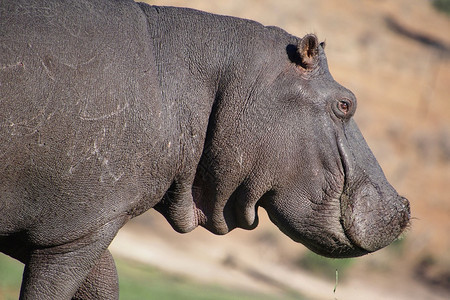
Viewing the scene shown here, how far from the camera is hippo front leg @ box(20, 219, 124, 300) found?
3.59 m

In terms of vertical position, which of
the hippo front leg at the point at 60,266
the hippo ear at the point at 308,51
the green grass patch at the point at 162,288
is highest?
the hippo ear at the point at 308,51

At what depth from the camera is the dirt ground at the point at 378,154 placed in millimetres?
13516

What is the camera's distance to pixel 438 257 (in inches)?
671

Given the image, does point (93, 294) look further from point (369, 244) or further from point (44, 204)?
point (369, 244)

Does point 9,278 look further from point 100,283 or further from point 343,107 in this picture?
point 343,107

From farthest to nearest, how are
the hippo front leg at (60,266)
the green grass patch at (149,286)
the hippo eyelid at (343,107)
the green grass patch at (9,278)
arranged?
the green grass patch at (149,286), the green grass patch at (9,278), the hippo eyelid at (343,107), the hippo front leg at (60,266)

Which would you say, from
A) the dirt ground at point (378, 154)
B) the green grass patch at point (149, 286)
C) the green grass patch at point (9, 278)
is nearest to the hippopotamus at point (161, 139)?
the green grass patch at point (9, 278)

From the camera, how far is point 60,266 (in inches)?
142

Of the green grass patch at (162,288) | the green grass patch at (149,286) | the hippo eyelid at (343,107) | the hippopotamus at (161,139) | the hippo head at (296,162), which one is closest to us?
the hippopotamus at (161,139)

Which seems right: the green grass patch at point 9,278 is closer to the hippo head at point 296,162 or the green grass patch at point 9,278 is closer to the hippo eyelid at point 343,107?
the hippo head at point 296,162

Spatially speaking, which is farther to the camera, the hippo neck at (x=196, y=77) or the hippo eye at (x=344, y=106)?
the hippo eye at (x=344, y=106)

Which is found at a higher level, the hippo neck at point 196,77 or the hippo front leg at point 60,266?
the hippo neck at point 196,77

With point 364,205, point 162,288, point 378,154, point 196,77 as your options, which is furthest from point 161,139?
point 378,154

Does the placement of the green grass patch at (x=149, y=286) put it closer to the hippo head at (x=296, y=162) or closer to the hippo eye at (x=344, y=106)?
the hippo head at (x=296, y=162)
